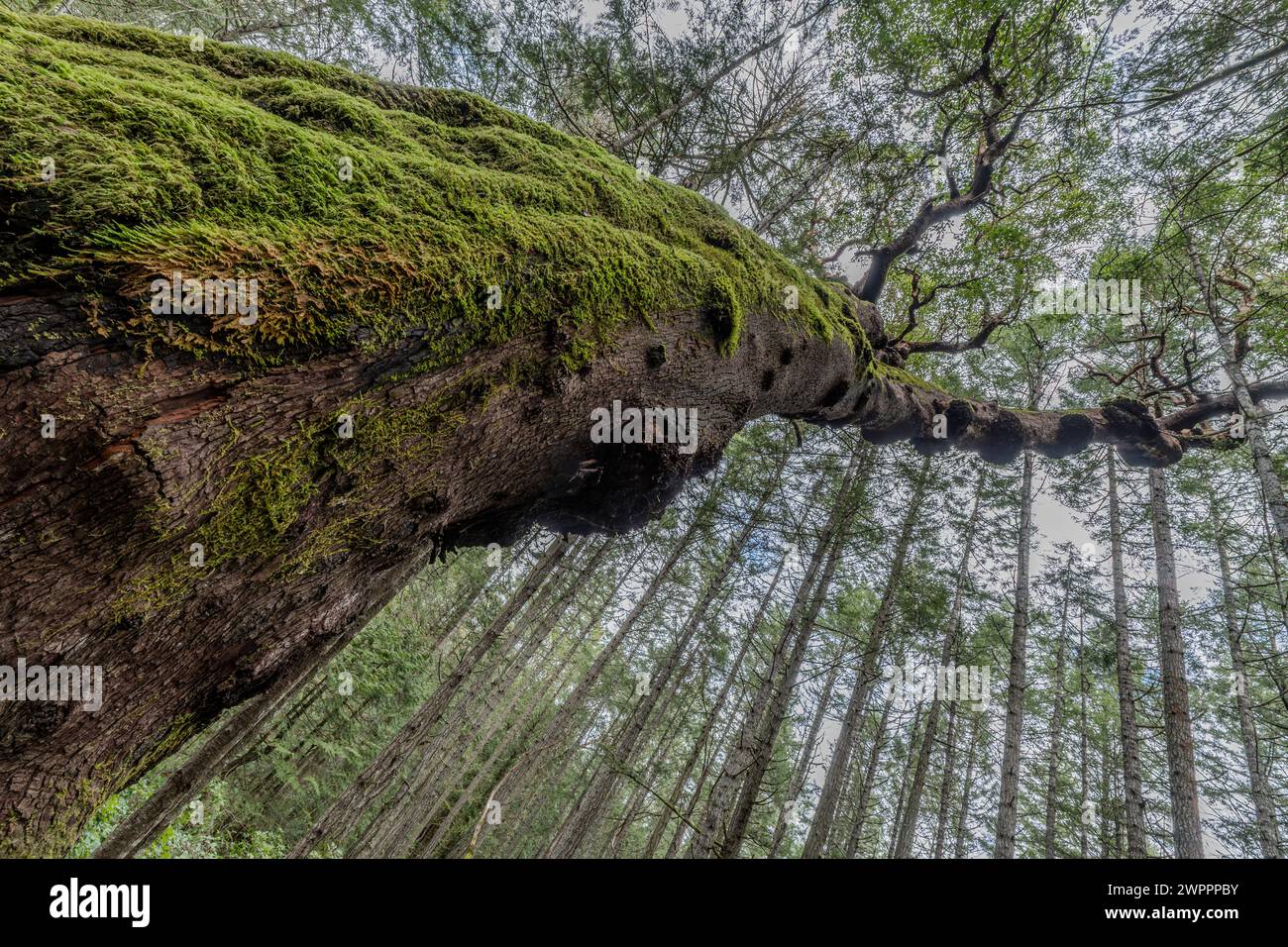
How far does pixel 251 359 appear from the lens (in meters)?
1.22

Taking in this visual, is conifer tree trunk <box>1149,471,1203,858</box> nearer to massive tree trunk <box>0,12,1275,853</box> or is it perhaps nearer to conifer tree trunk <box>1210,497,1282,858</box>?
conifer tree trunk <box>1210,497,1282,858</box>

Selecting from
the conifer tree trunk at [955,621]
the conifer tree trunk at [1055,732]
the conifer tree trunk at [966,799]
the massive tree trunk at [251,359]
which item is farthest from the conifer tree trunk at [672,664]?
the conifer tree trunk at [966,799]

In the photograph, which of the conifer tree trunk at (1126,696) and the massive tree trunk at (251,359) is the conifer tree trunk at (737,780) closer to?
the massive tree trunk at (251,359)

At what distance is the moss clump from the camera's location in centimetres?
106

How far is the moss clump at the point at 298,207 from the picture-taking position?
1056mm

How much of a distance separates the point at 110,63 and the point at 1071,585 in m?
15.2

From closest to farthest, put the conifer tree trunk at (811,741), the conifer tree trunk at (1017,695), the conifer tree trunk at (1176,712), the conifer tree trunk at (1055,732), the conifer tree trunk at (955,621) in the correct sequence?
the conifer tree trunk at (1176,712)
the conifer tree trunk at (1017,695)
the conifer tree trunk at (955,621)
the conifer tree trunk at (1055,732)
the conifer tree trunk at (811,741)

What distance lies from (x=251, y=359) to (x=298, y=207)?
0.53m

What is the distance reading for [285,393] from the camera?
1.29m

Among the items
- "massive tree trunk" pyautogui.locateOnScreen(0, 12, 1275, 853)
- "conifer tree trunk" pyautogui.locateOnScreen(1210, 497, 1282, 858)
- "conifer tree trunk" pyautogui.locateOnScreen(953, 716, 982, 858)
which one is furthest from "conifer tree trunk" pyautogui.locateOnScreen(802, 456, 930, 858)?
"conifer tree trunk" pyautogui.locateOnScreen(953, 716, 982, 858)

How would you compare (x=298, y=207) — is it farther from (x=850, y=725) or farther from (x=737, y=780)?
(x=850, y=725)

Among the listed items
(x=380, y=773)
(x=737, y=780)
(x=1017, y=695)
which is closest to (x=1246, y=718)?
(x=1017, y=695)
